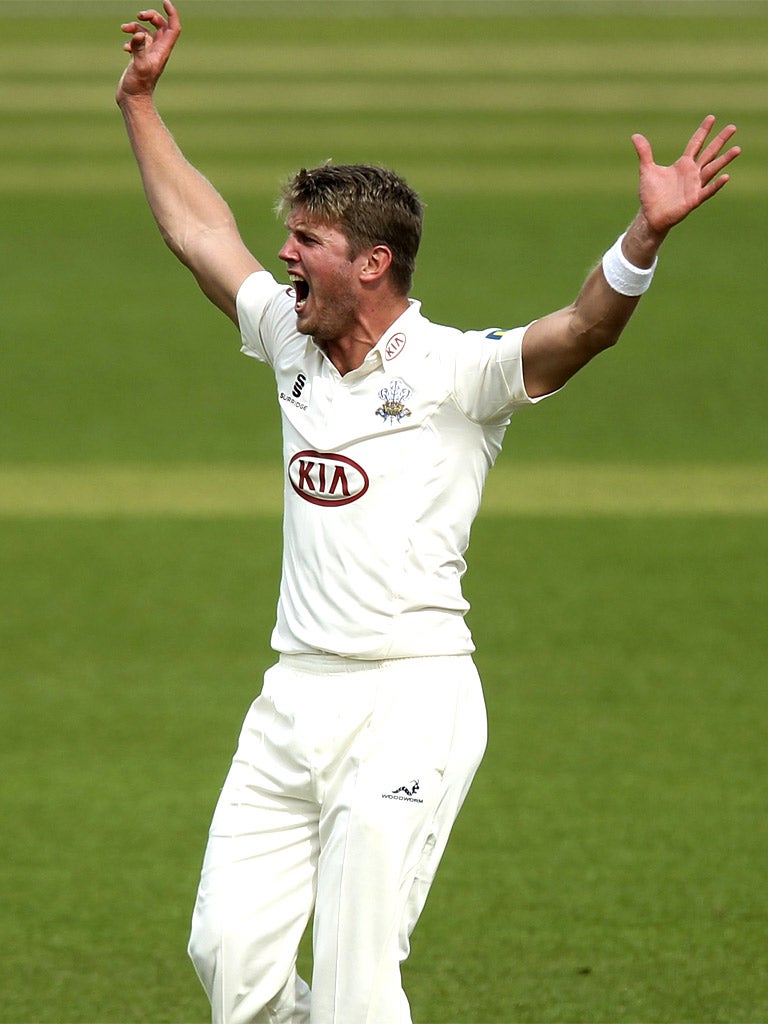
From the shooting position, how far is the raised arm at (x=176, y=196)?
4867 mm

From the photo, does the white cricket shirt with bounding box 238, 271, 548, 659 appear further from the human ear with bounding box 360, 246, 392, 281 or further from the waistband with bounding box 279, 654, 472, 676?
the human ear with bounding box 360, 246, 392, 281

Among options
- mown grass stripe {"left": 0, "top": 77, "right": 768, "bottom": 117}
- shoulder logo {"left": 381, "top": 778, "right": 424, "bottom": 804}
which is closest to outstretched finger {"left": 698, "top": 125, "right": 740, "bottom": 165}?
shoulder logo {"left": 381, "top": 778, "right": 424, "bottom": 804}

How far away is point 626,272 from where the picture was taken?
403 centimetres

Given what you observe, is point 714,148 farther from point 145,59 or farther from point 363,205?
point 145,59

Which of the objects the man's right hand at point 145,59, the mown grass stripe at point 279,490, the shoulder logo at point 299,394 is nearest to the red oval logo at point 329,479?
the shoulder logo at point 299,394

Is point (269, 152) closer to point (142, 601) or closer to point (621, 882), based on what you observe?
point (142, 601)

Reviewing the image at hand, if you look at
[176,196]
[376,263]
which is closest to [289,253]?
[376,263]

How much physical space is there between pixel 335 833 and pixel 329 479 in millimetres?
802

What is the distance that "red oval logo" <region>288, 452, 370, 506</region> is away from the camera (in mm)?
4316

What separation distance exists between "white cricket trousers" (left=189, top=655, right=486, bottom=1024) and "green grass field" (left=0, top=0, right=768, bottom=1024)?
1373 millimetres

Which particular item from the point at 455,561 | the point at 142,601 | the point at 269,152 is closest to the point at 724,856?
the point at 455,561

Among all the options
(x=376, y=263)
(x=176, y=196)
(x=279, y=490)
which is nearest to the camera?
(x=376, y=263)

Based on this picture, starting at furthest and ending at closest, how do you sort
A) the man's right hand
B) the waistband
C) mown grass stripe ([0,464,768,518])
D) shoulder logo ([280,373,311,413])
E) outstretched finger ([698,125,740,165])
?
mown grass stripe ([0,464,768,518])
the man's right hand
shoulder logo ([280,373,311,413])
the waistband
outstretched finger ([698,125,740,165])

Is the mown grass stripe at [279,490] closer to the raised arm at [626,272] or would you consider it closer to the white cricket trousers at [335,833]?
the white cricket trousers at [335,833]
